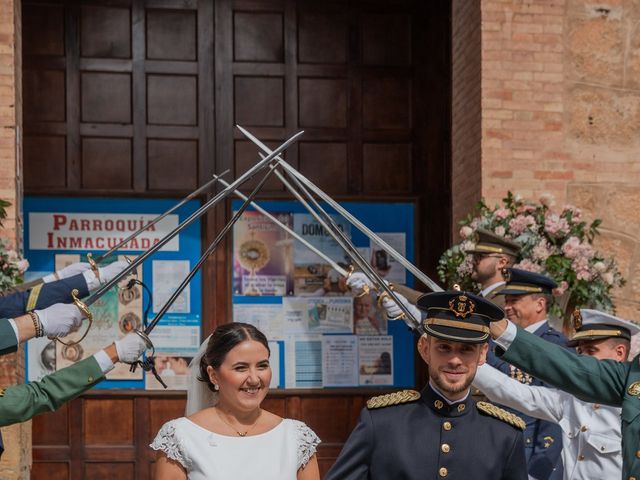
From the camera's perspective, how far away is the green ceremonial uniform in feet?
11.4

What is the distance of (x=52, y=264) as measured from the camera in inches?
324

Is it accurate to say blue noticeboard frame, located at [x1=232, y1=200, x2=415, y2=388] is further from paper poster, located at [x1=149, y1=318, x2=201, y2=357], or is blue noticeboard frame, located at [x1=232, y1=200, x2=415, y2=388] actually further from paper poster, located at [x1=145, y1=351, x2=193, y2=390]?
paper poster, located at [x1=145, y1=351, x2=193, y2=390]

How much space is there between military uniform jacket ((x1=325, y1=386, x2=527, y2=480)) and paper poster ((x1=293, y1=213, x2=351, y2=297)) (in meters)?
5.36

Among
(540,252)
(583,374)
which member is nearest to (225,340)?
(583,374)

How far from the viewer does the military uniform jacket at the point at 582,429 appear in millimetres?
4480

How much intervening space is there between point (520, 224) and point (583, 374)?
334cm

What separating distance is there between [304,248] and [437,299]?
5347 millimetres

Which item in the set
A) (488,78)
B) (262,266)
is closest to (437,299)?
(488,78)

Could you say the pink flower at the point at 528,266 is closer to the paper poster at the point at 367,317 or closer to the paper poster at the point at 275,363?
the paper poster at the point at 367,317

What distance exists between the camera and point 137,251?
26.9 feet

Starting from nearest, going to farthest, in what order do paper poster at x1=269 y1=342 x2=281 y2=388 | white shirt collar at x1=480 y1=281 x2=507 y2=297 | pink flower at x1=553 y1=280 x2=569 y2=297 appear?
white shirt collar at x1=480 y1=281 x2=507 y2=297
pink flower at x1=553 y1=280 x2=569 y2=297
paper poster at x1=269 y1=342 x2=281 y2=388

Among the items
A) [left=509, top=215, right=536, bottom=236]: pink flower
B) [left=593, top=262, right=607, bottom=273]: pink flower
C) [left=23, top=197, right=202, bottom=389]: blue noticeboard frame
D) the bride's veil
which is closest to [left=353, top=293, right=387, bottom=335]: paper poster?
[left=23, top=197, right=202, bottom=389]: blue noticeboard frame

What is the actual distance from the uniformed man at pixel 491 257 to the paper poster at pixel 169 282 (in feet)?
9.77

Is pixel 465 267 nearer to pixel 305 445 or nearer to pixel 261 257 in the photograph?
pixel 261 257
